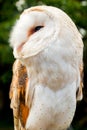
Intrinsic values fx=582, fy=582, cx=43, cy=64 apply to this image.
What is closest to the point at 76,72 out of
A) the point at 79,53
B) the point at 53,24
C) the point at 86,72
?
the point at 79,53

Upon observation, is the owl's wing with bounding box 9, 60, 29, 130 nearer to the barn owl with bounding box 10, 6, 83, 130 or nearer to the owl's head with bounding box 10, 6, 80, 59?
the barn owl with bounding box 10, 6, 83, 130

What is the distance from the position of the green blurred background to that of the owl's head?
31.8 inches

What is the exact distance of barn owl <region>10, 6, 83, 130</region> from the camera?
195 centimetres

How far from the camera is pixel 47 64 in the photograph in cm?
196

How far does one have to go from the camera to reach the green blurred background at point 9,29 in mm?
3084

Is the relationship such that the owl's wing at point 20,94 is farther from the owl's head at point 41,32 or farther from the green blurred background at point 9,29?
the green blurred background at point 9,29

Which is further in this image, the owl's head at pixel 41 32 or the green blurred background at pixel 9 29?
the green blurred background at pixel 9 29

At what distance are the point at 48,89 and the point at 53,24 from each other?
0.75 ft

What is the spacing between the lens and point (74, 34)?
1.99m

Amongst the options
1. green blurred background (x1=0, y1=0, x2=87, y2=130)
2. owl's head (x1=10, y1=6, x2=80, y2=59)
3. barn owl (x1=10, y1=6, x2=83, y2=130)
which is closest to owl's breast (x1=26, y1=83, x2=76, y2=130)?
barn owl (x1=10, y1=6, x2=83, y2=130)

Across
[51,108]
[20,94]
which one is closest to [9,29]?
[20,94]

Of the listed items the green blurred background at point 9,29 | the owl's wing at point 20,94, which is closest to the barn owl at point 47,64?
the owl's wing at point 20,94

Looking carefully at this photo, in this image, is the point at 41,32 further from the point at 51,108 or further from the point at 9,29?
the point at 9,29

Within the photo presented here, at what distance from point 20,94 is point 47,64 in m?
0.23
